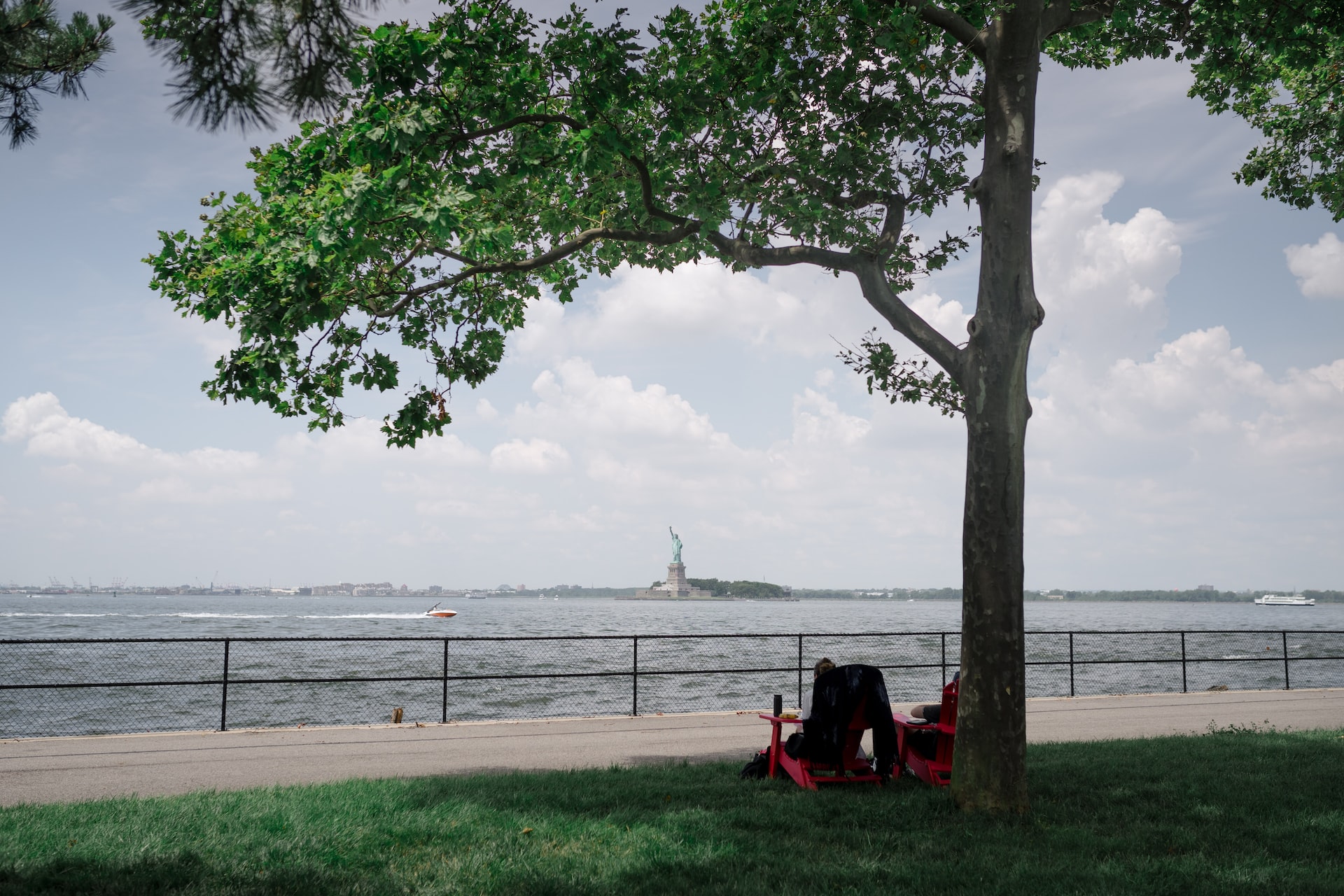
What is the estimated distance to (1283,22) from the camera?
10.7 metres

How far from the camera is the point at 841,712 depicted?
826 centimetres

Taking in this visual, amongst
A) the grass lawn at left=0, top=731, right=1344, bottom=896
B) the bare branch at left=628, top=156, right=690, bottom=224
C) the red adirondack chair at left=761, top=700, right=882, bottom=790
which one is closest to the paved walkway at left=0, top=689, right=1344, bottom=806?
the grass lawn at left=0, top=731, right=1344, bottom=896

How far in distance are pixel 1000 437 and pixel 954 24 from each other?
14.1 ft

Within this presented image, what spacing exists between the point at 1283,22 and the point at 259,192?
38.2ft

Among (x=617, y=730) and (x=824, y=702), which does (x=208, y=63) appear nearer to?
(x=824, y=702)

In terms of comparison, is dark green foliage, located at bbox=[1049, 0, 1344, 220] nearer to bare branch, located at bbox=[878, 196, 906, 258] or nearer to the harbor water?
bare branch, located at bbox=[878, 196, 906, 258]

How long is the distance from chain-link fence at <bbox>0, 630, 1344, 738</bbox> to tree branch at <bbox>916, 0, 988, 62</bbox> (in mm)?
7164

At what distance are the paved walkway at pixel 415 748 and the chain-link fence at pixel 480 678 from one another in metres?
0.77

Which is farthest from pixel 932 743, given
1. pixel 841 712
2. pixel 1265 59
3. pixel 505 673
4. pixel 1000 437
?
pixel 505 673

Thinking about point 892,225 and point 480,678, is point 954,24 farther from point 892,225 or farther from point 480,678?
point 480,678

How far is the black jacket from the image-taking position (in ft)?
26.9

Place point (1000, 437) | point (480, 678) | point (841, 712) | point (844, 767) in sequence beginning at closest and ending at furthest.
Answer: point (1000, 437), point (841, 712), point (844, 767), point (480, 678)

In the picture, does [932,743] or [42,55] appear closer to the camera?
[42,55]

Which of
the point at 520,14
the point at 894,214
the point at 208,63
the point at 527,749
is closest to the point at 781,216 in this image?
the point at 894,214
